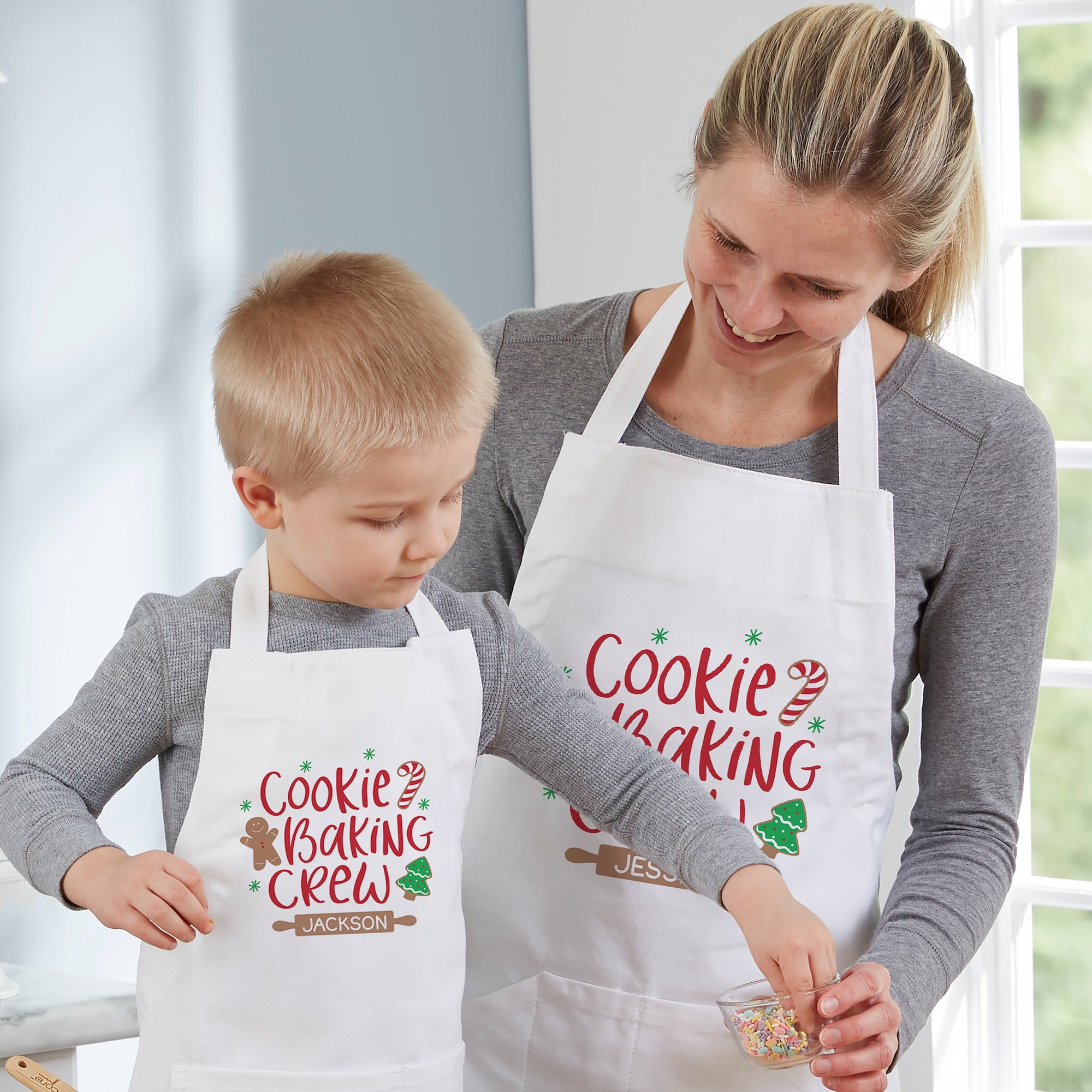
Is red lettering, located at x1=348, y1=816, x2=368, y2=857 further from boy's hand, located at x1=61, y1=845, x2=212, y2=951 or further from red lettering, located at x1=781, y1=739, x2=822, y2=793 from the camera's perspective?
red lettering, located at x1=781, y1=739, x2=822, y2=793

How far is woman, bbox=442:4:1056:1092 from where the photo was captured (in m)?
0.95

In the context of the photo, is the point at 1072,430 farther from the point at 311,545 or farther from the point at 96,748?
the point at 96,748

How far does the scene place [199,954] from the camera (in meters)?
0.83

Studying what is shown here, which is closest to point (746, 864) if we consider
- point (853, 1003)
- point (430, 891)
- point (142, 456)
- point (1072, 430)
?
point (853, 1003)

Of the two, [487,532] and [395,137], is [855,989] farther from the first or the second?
[395,137]

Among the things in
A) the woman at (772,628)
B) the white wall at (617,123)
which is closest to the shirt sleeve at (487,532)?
the woman at (772,628)

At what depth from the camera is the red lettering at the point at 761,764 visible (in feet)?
3.21

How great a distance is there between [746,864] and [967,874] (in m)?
0.24

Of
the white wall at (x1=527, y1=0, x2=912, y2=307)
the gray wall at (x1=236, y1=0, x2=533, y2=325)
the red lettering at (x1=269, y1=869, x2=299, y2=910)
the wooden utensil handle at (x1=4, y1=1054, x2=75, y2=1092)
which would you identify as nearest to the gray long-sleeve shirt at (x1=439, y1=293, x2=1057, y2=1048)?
the red lettering at (x1=269, y1=869, x2=299, y2=910)

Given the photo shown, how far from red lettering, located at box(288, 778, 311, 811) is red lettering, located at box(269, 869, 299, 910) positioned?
0.14 feet

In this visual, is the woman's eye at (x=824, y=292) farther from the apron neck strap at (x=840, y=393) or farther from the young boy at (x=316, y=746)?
the young boy at (x=316, y=746)

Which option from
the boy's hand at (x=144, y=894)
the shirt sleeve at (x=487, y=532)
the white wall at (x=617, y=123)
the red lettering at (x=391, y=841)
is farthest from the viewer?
the white wall at (x=617, y=123)

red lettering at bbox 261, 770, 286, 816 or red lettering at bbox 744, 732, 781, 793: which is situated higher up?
red lettering at bbox 261, 770, 286, 816

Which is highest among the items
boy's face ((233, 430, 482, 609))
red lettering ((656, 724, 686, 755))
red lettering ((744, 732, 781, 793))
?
boy's face ((233, 430, 482, 609))
